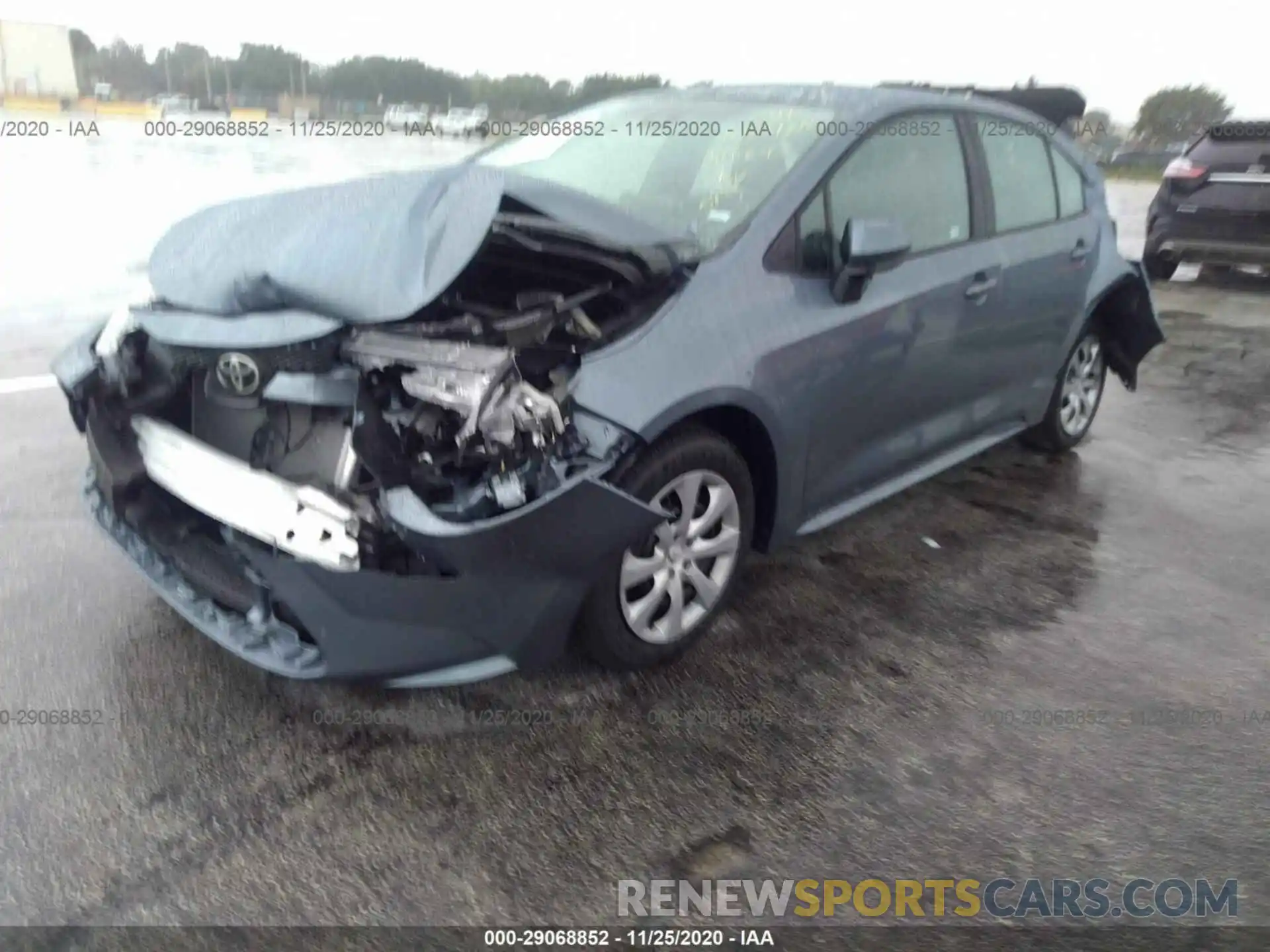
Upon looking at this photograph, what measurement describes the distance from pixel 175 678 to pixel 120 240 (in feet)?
29.9

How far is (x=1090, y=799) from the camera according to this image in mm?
2609

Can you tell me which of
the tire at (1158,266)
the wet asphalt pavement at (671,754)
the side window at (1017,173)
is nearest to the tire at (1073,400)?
the side window at (1017,173)

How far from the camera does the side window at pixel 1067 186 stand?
461cm

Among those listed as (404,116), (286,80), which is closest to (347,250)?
(404,116)

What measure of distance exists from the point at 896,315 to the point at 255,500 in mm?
2240

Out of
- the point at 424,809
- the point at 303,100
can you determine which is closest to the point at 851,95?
the point at 424,809

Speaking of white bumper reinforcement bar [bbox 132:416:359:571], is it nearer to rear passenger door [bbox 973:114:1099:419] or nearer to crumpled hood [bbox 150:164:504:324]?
crumpled hood [bbox 150:164:504:324]

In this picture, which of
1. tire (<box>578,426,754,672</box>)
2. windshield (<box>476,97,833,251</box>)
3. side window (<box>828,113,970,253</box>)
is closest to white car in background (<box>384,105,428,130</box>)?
windshield (<box>476,97,833,251</box>)

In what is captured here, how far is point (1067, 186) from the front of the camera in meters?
4.69

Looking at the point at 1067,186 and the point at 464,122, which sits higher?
the point at 464,122

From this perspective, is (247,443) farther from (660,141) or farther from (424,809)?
(660,141)

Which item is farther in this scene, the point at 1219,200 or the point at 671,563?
the point at 1219,200

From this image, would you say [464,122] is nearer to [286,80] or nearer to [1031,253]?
[286,80]

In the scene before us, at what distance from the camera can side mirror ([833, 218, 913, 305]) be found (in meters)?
3.06
